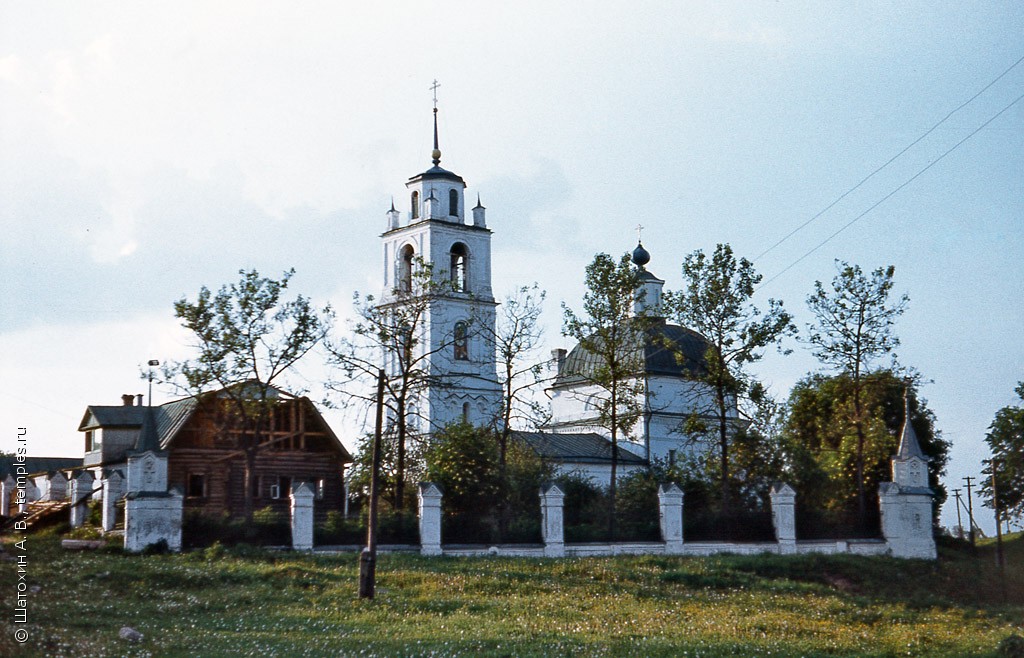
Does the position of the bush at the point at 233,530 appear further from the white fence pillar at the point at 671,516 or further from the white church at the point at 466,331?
the white church at the point at 466,331

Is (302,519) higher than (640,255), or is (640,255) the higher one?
(640,255)

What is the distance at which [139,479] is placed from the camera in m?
29.3

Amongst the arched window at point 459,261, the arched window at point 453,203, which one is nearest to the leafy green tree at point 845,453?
the arched window at point 459,261

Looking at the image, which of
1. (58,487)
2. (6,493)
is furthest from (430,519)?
(6,493)

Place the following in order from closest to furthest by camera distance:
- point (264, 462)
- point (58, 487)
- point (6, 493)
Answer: point (264, 462) → point (58, 487) → point (6, 493)

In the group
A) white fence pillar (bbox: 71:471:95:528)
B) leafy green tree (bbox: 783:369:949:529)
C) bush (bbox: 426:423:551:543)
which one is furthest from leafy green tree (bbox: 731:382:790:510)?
Result: white fence pillar (bbox: 71:471:95:528)

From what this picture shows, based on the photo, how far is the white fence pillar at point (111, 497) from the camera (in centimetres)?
3216

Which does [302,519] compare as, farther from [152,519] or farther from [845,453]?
[845,453]

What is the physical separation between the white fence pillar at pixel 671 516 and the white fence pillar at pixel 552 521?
330 cm

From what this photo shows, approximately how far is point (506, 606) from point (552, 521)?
10960 mm

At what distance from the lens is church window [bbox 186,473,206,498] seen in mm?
38875

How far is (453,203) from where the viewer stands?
190ft

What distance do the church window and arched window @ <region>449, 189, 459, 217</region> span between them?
22511mm

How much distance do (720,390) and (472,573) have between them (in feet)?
43.7
